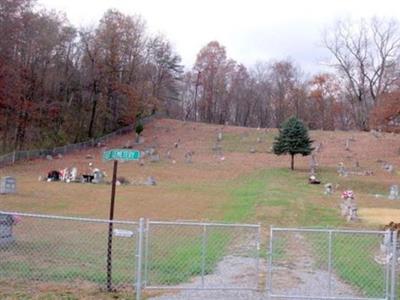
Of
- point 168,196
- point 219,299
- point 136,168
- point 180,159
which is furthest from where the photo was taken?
point 180,159

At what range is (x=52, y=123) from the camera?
6606 cm

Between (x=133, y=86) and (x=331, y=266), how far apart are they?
63736 mm

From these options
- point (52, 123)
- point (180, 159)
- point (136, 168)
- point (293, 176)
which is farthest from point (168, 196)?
point (52, 123)

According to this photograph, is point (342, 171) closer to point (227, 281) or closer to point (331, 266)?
point (331, 266)

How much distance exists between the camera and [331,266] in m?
11.4

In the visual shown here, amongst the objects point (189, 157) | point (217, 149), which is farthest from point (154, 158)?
point (217, 149)

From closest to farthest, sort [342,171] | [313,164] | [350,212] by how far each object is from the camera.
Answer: [350,212] → [342,171] → [313,164]

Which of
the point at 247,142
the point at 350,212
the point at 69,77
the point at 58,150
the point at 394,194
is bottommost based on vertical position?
the point at 350,212

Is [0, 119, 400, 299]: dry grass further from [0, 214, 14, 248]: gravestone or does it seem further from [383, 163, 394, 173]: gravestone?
[0, 214, 14, 248]: gravestone

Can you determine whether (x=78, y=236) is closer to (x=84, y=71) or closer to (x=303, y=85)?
(x=84, y=71)

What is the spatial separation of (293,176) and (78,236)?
31.6 m

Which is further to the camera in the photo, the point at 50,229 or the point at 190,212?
the point at 190,212

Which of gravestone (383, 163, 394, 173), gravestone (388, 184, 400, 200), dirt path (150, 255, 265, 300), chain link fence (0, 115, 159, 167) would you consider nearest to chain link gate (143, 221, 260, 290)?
dirt path (150, 255, 265, 300)

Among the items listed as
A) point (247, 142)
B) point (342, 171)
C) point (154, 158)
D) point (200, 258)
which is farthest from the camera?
point (247, 142)
